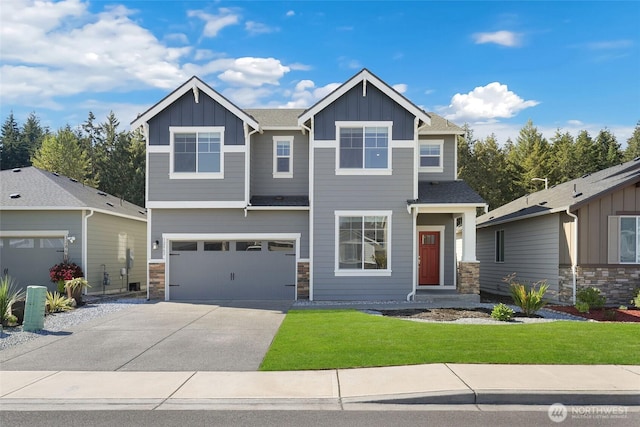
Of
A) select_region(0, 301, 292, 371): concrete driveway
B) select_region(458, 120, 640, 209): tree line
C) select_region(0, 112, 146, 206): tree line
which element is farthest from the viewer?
select_region(0, 112, 146, 206): tree line

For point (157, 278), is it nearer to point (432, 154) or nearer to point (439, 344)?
point (432, 154)

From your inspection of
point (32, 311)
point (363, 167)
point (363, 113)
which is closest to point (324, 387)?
point (32, 311)

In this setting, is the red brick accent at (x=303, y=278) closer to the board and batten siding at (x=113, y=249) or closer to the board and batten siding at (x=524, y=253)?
the board and batten siding at (x=113, y=249)

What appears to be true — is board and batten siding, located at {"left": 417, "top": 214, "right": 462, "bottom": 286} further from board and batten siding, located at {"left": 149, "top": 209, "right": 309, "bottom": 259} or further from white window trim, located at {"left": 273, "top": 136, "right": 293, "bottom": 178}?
white window trim, located at {"left": 273, "top": 136, "right": 293, "bottom": 178}

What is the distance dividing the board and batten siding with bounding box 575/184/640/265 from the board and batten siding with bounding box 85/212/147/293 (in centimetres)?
1684

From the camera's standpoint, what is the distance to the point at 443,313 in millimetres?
14398

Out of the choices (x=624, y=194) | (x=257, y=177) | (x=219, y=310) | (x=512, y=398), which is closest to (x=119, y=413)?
(x=512, y=398)

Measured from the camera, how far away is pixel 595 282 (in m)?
16.6

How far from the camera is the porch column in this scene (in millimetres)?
17703

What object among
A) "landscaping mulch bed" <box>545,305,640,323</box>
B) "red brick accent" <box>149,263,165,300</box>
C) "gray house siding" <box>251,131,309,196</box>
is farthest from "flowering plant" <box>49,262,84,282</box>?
"landscaping mulch bed" <box>545,305,640,323</box>

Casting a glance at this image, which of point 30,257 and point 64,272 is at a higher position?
point 30,257

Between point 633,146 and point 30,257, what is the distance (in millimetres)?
51380

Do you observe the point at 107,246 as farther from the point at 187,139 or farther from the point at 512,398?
the point at 512,398

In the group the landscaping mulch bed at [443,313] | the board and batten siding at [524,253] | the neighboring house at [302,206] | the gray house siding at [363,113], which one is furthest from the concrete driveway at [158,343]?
the board and batten siding at [524,253]
